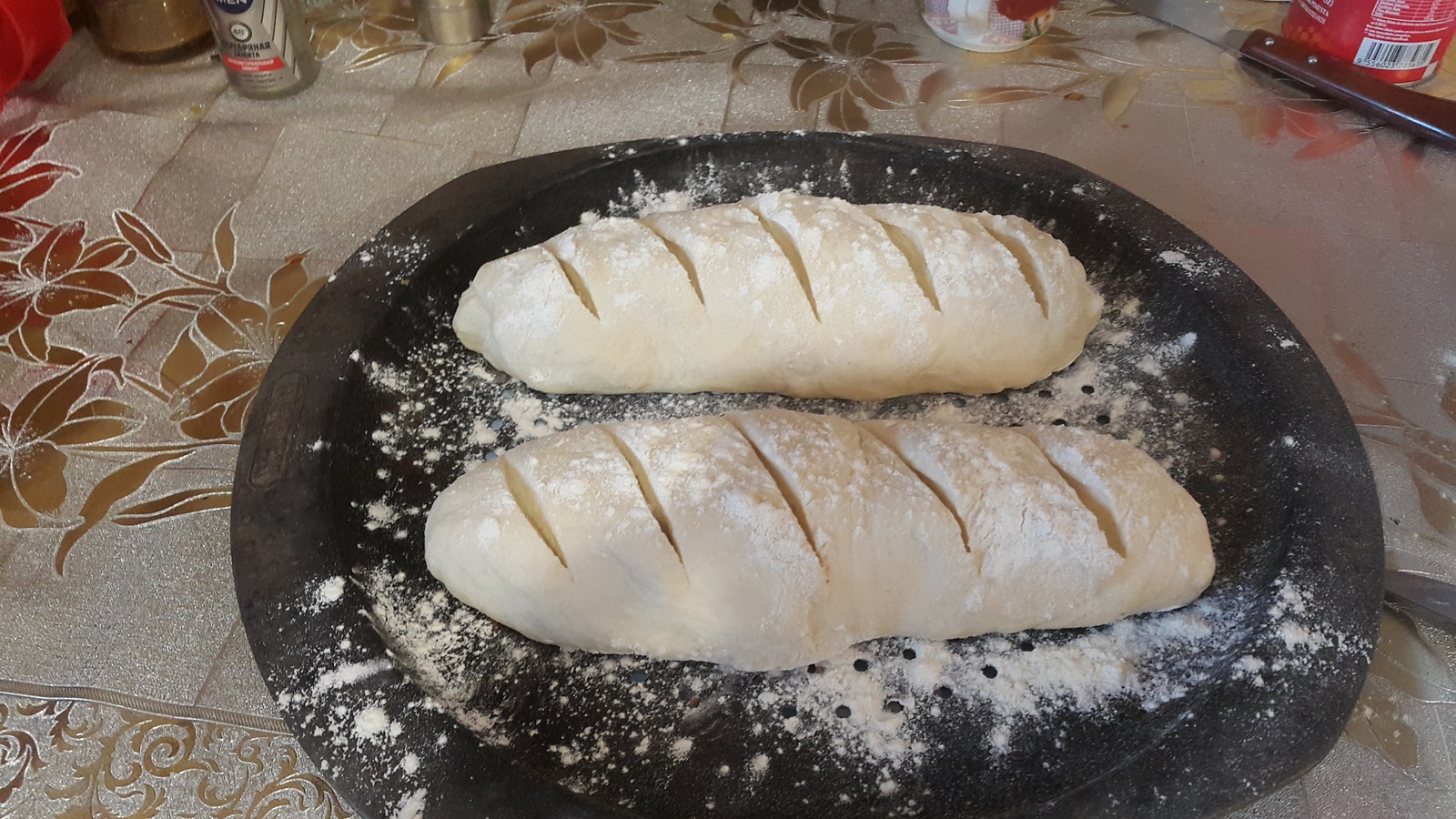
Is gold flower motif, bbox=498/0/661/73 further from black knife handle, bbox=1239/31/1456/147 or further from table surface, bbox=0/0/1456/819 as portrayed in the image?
black knife handle, bbox=1239/31/1456/147

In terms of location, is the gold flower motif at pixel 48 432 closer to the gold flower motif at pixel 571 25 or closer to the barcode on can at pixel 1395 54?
the gold flower motif at pixel 571 25

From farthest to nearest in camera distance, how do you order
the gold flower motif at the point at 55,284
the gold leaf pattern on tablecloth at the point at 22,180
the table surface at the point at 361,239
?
the gold leaf pattern on tablecloth at the point at 22,180
the gold flower motif at the point at 55,284
the table surface at the point at 361,239

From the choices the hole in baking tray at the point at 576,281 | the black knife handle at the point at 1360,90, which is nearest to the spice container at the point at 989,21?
the black knife handle at the point at 1360,90

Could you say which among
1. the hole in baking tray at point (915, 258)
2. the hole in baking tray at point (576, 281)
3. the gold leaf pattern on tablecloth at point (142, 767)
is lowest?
the gold leaf pattern on tablecloth at point (142, 767)

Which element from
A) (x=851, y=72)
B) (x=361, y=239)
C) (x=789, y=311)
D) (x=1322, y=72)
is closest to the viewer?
(x=789, y=311)

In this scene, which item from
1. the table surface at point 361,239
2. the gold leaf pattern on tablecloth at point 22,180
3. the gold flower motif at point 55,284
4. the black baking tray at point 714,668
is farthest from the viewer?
the gold leaf pattern on tablecloth at point 22,180

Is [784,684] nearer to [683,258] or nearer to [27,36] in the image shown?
[683,258]

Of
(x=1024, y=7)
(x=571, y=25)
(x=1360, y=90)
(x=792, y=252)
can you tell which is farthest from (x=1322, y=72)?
(x=571, y=25)
